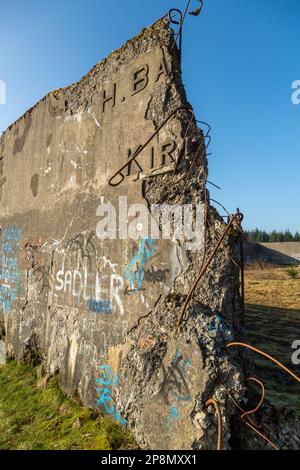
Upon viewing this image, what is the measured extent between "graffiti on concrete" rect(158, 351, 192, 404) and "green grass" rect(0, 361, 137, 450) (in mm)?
535

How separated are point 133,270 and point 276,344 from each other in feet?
12.8

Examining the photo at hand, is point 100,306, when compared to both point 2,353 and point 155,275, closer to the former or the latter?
point 155,275

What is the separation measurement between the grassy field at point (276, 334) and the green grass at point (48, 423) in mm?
1648

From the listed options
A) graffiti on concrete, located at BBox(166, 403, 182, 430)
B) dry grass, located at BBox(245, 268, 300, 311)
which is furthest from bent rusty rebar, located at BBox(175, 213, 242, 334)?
dry grass, located at BBox(245, 268, 300, 311)

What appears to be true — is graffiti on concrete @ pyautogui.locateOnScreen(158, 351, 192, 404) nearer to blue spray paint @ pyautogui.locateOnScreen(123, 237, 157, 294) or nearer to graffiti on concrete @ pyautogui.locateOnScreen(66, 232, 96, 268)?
blue spray paint @ pyautogui.locateOnScreen(123, 237, 157, 294)

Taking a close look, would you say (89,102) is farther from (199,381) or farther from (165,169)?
(199,381)

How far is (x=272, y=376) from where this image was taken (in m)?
4.36

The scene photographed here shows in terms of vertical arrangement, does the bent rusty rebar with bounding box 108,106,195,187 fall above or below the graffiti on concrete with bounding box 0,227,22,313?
above

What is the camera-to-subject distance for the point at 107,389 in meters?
3.04

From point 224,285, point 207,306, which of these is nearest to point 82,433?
point 207,306

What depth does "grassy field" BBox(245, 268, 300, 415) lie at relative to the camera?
3.80 meters

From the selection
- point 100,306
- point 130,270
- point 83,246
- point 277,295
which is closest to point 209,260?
point 130,270

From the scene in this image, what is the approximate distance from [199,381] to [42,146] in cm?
390

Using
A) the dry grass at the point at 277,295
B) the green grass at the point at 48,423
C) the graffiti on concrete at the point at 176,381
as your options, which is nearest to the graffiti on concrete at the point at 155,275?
the graffiti on concrete at the point at 176,381
